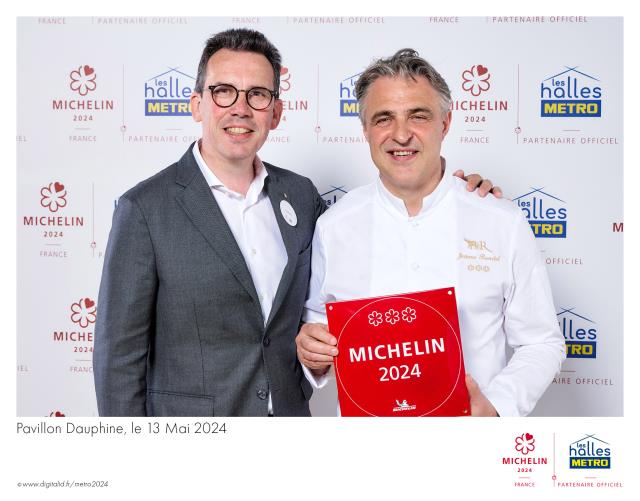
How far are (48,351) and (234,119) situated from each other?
42.9 inches

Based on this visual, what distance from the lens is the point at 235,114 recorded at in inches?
54.2

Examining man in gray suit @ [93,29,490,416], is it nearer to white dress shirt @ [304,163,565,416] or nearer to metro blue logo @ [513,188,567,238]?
white dress shirt @ [304,163,565,416]

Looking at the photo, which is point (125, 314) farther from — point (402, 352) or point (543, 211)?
point (543, 211)

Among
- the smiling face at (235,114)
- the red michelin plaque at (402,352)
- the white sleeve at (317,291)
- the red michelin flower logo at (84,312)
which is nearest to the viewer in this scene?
the red michelin plaque at (402,352)

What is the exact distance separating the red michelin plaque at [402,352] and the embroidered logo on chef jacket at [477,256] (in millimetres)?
161

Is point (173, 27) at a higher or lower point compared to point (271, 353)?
higher

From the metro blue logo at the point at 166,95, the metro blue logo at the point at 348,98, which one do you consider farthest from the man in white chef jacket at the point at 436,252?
the metro blue logo at the point at 166,95

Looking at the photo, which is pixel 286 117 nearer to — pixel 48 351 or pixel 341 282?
pixel 341 282
